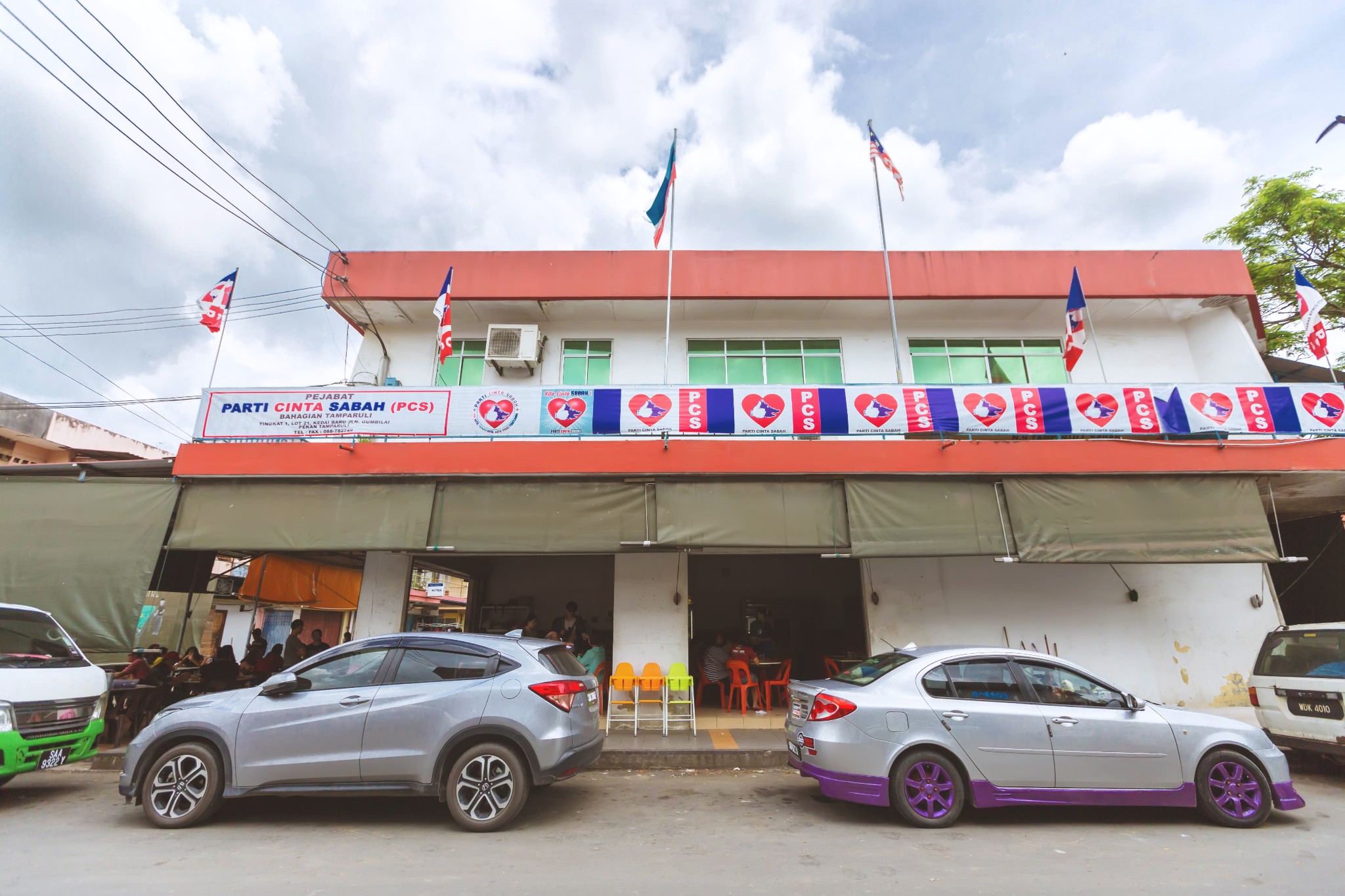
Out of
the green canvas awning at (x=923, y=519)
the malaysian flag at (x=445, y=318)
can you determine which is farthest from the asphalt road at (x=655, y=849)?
the malaysian flag at (x=445, y=318)

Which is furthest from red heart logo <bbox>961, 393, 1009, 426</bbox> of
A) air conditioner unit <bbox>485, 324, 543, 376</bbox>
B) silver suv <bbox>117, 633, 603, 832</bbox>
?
silver suv <bbox>117, 633, 603, 832</bbox>

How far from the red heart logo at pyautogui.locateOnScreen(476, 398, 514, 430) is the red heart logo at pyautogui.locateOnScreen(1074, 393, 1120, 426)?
9.03m

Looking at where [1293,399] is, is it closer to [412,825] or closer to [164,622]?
[412,825]

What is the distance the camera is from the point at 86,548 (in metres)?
9.09

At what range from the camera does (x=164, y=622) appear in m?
18.9

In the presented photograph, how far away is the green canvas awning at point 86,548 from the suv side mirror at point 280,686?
5.04 meters

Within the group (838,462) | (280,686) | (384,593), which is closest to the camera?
(280,686)

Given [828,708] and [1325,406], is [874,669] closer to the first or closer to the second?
[828,708]

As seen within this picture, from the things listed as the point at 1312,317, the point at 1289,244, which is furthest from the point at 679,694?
the point at 1289,244

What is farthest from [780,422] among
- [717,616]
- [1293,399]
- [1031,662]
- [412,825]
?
[717,616]

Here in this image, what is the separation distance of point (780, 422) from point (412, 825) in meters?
6.94

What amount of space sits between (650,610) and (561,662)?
13.6 ft

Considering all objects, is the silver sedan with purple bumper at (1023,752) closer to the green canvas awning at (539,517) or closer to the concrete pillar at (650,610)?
the green canvas awning at (539,517)

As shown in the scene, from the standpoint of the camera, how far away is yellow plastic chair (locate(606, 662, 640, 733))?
9.40 metres
